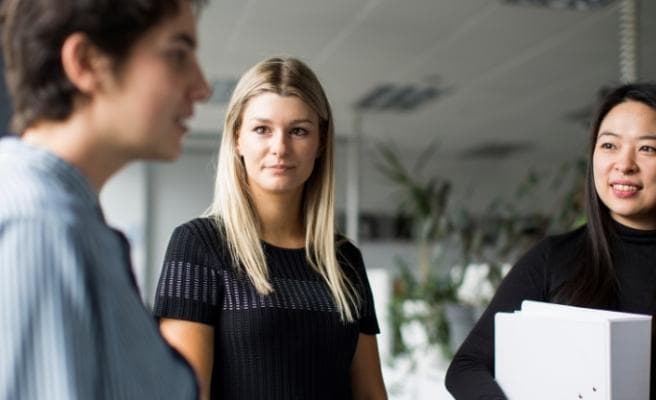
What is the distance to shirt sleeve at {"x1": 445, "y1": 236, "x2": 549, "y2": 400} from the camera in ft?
4.49

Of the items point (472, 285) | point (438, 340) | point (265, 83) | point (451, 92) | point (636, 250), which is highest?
point (451, 92)

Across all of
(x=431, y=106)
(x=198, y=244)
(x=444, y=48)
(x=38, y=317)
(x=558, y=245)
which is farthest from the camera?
(x=431, y=106)

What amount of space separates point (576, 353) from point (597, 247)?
0.36 meters

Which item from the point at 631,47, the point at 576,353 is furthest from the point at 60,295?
the point at 631,47

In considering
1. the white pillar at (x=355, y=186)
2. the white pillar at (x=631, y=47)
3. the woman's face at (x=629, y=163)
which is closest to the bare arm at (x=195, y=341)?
the woman's face at (x=629, y=163)

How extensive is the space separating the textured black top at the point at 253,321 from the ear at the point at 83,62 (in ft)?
1.88

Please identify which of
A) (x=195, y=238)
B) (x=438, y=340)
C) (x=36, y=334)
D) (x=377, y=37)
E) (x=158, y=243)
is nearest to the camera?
(x=36, y=334)

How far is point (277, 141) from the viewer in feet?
4.12

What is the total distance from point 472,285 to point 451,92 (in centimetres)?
276

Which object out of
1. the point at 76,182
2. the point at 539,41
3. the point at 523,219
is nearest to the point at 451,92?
the point at 539,41

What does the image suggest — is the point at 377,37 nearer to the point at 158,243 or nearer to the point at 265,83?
the point at 265,83

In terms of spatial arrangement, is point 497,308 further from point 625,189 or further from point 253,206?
point 253,206

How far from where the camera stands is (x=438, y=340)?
3584mm

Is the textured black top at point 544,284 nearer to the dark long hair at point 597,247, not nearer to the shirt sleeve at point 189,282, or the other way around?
the dark long hair at point 597,247
